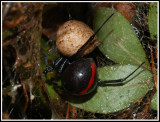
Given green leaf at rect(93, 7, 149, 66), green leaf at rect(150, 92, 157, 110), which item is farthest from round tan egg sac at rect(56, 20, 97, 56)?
green leaf at rect(150, 92, 157, 110)

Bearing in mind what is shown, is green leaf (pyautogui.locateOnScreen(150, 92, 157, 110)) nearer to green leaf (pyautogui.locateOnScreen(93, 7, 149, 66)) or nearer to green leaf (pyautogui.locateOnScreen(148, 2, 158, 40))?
green leaf (pyautogui.locateOnScreen(93, 7, 149, 66))

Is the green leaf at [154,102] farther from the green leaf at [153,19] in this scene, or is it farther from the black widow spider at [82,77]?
the green leaf at [153,19]

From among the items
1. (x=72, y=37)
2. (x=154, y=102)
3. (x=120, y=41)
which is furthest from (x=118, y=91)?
(x=72, y=37)

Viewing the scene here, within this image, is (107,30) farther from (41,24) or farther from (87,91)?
(41,24)

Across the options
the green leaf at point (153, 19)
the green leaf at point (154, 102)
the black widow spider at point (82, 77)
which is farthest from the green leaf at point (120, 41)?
the green leaf at point (154, 102)

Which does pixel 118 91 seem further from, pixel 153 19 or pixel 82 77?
pixel 153 19

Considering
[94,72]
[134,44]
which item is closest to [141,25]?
[134,44]
